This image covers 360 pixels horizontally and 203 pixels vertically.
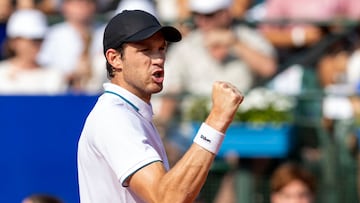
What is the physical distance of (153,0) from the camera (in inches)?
419

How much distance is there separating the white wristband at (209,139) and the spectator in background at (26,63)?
195 inches

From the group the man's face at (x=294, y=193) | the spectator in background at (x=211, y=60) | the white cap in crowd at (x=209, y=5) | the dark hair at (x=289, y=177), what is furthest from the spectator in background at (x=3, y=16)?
the man's face at (x=294, y=193)

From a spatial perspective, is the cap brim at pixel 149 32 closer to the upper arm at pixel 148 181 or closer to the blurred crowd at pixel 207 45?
the upper arm at pixel 148 181

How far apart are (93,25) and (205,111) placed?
1555 millimetres

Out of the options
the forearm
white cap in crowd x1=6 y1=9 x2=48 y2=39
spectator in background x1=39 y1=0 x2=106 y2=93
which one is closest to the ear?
the forearm

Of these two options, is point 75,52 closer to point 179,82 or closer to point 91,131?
point 179,82

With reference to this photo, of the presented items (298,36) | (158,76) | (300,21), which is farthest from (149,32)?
(298,36)

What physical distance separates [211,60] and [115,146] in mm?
4975

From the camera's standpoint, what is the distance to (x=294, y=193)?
7.84 meters

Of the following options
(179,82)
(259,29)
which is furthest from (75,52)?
(259,29)

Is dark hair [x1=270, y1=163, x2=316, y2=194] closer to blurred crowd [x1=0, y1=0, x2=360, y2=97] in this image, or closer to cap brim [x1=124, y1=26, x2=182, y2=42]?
blurred crowd [x1=0, y1=0, x2=360, y2=97]

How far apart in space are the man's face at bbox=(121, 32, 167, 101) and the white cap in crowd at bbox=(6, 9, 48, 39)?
5.11 metres

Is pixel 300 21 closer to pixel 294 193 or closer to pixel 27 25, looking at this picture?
pixel 294 193

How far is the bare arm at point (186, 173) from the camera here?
13.9 feet
